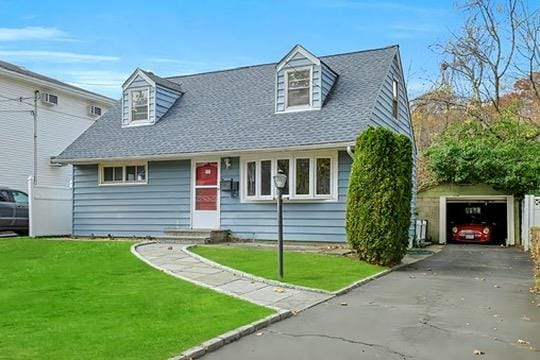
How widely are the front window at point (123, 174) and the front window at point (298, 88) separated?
5144 mm

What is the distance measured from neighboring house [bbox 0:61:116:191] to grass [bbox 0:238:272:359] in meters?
12.8

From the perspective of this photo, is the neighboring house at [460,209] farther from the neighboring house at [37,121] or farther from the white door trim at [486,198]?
the neighboring house at [37,121]

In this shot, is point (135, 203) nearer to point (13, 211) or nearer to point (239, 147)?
point (13, 211)

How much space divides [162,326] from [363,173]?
256 inches

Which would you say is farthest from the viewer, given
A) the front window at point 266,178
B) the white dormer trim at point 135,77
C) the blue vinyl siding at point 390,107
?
the white dormer trim at point 135,77

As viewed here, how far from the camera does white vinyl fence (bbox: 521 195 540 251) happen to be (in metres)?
16.1

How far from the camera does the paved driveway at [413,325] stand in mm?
4949

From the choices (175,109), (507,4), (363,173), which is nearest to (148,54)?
(175,109)

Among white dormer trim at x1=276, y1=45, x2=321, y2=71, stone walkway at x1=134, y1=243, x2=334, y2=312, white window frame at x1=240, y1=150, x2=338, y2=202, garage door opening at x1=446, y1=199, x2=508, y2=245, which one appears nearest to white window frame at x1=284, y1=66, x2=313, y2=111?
white dormer trim at x1=276, y1=45, x2=321, y2=71

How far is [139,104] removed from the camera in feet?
57.7

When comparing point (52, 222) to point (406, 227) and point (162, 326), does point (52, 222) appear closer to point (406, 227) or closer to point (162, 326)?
point (406, 227)

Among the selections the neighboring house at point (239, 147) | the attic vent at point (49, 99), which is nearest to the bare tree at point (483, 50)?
the neighboring house at point (239, 147)

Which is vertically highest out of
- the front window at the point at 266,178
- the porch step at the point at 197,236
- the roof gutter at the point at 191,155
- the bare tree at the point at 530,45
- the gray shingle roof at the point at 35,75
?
the bare tree at the point at 530,45

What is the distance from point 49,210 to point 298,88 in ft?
30.7
